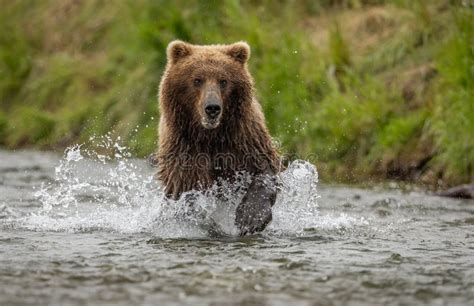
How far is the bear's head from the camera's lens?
22.5 feet

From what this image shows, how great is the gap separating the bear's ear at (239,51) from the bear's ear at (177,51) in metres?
0.32

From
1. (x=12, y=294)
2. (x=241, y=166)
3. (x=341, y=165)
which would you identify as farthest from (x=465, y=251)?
(x=341, y=165)

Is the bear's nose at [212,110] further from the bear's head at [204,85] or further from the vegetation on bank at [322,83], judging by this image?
the vegetation on bank at [322,83]

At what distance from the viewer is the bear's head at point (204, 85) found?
685cm

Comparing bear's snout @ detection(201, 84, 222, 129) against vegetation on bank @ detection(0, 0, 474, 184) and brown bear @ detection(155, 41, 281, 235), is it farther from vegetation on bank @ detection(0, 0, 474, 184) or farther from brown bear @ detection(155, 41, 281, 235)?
vegetation on bank @ detection(0, 0, 474, 184)

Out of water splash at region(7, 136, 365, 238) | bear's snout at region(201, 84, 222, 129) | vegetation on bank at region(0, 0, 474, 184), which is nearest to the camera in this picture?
bear's snout at region(201, 84, 222, 129)

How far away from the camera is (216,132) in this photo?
23.1 ft

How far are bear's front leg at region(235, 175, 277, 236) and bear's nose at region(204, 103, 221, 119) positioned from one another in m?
0.68

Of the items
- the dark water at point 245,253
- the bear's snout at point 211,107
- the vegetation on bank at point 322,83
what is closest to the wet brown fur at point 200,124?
the bear's snout at point 211,107

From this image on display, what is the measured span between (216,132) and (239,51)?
0.72 m

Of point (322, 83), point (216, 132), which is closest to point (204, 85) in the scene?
point (216, 132)

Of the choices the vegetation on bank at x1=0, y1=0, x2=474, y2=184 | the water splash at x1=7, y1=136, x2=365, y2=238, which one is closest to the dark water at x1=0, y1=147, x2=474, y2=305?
the water splash at x1=7, y1=136, x2=365, y2=238

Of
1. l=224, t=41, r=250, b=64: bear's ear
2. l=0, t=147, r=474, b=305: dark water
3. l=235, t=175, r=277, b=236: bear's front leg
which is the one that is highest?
l=224, t=41, r=250, b=64: bear's ear

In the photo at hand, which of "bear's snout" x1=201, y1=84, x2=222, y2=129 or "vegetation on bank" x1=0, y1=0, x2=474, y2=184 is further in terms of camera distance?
"vegetation on bank" x1=0, y1=0, x2=474, y2=184
